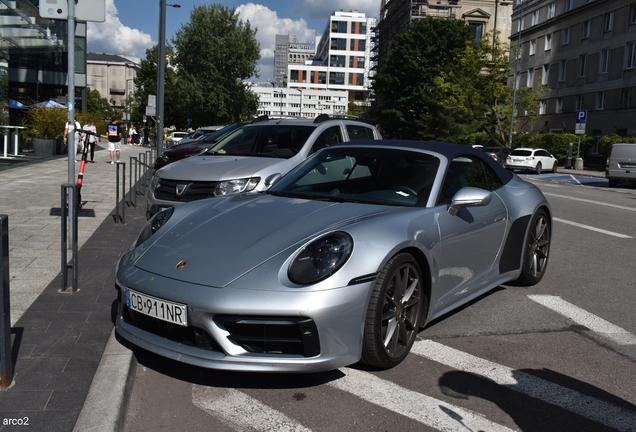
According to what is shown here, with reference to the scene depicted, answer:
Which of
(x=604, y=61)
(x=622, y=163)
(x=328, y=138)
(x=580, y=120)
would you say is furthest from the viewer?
(x=604, y=61)

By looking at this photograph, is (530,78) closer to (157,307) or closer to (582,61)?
(582,61)

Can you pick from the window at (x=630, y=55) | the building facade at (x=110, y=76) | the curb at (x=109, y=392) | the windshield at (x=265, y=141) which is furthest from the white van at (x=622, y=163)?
the building facade at (x=110, y=76)

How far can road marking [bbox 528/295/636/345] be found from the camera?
488 cm

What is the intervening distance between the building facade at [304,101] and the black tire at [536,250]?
126 meters

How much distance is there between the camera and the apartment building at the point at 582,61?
46719 millimetres

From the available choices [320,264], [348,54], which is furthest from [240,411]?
[348,54]

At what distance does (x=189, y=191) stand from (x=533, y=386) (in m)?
5.49

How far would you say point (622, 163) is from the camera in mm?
24312

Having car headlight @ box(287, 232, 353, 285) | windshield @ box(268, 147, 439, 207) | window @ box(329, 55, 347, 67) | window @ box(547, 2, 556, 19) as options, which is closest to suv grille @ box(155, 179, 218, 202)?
windshield @ box(268, 147, 439, 207)

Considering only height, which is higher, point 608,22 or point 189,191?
point 608,22

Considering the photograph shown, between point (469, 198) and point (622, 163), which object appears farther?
point (622, 163)

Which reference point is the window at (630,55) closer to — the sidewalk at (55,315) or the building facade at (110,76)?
the sidewalk at (55,315)

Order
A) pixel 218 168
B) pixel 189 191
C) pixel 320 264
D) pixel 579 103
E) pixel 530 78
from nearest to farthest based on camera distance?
pixel 320 264 → pixel 189 191 → pixel 218 168 → pixel 579 103 → pixel 530 78

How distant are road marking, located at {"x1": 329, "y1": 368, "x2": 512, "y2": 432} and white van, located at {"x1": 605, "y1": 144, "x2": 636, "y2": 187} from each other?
2317cm
